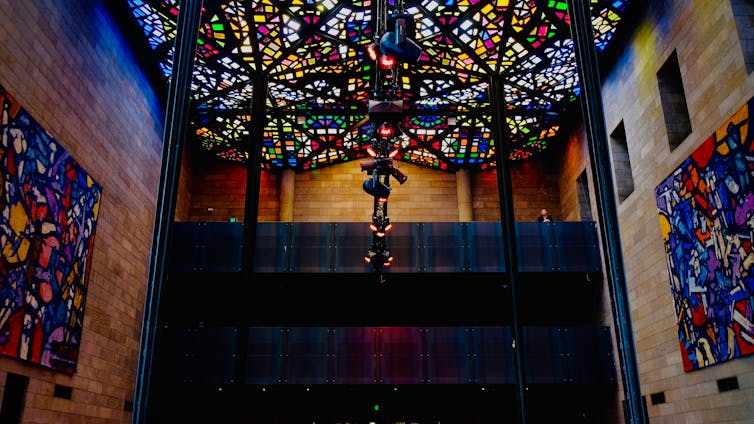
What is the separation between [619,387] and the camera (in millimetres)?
17812

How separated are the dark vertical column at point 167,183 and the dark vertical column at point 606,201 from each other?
721 cm

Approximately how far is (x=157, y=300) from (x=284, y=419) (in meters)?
13.6

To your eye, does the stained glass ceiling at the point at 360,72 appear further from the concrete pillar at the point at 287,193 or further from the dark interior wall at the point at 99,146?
the dark interior wall at the point at 99,146

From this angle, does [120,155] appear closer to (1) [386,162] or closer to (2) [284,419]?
(1) [386,162]

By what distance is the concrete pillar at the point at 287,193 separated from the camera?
77.7 ft

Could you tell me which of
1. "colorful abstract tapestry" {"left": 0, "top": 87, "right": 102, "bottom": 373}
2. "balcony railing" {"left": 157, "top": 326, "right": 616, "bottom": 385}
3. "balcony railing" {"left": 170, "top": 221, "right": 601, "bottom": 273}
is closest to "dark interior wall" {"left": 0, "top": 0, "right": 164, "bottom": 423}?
"colorful abstract tapestry" {"left": 0, "top": 87, "right": 102, "bottom": 373}

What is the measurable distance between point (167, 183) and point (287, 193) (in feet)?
47.2

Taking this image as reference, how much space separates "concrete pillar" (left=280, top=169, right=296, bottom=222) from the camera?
23.7 metres

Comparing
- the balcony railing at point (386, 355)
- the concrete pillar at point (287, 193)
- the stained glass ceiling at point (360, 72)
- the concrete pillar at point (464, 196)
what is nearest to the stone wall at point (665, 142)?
the stained glass ceiling at point (360, 72)

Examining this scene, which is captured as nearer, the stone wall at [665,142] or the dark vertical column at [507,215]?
the stone wall at [665,142]

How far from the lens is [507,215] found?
55.3 ft

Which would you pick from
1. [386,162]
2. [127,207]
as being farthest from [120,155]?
[386,162]

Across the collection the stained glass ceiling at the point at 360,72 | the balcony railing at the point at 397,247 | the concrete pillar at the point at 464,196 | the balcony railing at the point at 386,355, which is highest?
the stained glass ceiling at the point at 360,72

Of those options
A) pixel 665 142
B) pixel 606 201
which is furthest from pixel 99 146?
pixel 665 142
